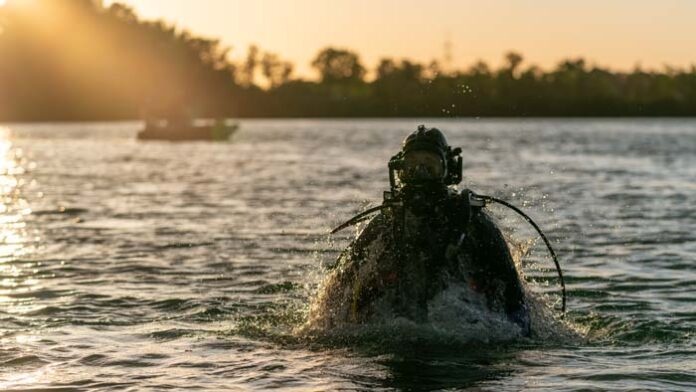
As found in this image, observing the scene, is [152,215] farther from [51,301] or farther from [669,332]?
[669,332]

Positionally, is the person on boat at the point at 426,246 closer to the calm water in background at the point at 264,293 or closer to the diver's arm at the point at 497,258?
the diver's arm at the point at 497,258

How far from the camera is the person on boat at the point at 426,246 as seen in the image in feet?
48.6

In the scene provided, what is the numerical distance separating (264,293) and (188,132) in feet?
354

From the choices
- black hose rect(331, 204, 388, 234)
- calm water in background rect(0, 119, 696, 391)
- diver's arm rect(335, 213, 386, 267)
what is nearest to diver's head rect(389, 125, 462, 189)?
black hose rect(331, 204, 388, 234)

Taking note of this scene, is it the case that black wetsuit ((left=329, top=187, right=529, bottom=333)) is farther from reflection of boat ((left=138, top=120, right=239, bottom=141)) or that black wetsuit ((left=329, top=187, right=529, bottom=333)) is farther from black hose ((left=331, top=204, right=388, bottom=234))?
reflection of boat ((left=138, top=120, right=239, bottom=141))

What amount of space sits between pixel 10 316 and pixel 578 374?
795 centimetres

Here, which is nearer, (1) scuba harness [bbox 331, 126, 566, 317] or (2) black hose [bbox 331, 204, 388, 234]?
(1) scuba harness [bbox 331, 126, 566, 317]

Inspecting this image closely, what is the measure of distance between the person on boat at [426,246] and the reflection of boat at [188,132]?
110490 mm

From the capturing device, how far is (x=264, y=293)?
818 inches

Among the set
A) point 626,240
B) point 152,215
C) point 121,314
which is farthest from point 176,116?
point 121,314

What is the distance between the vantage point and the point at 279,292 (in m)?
20.9

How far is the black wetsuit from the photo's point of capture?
14812 millimetres

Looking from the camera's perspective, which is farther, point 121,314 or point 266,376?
point 121,314

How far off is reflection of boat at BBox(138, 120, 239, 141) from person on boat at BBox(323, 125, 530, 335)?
110 metres
